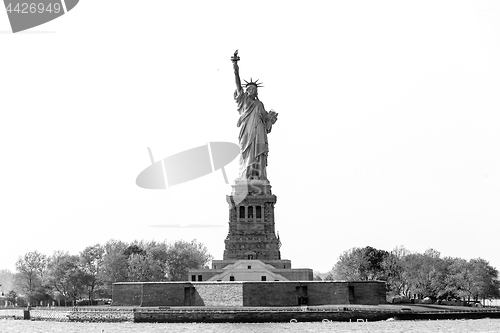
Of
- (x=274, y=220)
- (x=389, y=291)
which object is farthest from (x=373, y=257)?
(x=274, y=220)

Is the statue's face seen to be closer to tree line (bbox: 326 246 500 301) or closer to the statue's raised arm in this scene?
the statue's raised arm

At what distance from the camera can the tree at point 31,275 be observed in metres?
118

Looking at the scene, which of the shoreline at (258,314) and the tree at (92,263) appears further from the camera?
the tree at (92,263)

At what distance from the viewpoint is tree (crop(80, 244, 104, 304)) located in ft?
381

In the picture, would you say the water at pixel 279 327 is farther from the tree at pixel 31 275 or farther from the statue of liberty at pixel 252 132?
the tree at pixel 31 275

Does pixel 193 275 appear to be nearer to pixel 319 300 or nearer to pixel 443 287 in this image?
pixel 319 300

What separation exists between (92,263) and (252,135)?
3301 centimetres

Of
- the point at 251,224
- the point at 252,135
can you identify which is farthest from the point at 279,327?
the point at 252,135

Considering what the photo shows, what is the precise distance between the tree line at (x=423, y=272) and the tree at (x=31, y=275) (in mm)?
45378

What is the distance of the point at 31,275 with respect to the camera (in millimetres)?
118625

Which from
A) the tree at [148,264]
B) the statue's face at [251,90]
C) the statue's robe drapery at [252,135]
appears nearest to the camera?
the statue's face at [251,90]

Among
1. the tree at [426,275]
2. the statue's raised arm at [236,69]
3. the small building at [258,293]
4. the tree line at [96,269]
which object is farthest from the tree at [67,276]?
the tree at [426,275]

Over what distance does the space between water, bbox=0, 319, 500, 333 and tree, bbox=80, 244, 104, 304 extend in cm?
4253

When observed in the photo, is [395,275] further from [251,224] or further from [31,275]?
[31,275]
